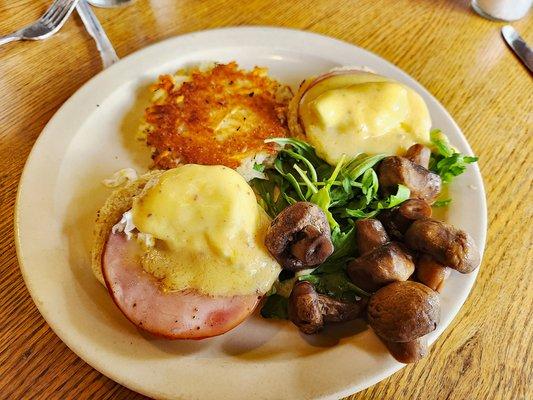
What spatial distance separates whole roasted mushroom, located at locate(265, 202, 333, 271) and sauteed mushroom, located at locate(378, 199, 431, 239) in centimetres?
27

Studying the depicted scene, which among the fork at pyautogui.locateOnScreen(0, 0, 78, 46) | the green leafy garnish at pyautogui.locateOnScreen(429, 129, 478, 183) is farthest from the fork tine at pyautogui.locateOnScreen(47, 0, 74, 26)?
the green leafy garnish at pyautogui.locateOnScreen(429, 129, 478, 183)

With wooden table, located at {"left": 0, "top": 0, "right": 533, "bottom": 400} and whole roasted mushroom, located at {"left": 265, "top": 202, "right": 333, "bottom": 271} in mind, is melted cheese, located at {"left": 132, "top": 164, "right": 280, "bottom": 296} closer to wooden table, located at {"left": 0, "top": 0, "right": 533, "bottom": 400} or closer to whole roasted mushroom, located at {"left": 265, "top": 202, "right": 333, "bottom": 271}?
whole roasted mushroom, located at {"left": 265, "top": 202, "right": 333, "bottom": 271}

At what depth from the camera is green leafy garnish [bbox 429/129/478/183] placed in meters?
1.71

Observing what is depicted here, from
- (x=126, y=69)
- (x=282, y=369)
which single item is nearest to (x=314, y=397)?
(x=282, y=369)

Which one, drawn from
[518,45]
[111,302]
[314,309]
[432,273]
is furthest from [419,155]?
[518,45]

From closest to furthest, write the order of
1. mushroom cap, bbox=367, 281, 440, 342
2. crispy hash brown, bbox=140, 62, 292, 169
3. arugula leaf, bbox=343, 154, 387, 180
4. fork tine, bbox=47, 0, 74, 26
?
mushroom cap, bbox=367, 281, 440, 342 → arugula leaf, bbox=343, 154, 387, 180 → crispy hash brown, bbox=140, 62, 292, 169 → fork tine, bbox=47, 0, 74, 26

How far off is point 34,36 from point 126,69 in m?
0.61

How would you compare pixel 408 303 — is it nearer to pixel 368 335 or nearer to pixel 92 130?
pixel 368 335

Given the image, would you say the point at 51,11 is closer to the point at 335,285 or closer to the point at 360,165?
the point at 360,165

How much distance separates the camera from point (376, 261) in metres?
1.35

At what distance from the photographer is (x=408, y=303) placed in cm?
122

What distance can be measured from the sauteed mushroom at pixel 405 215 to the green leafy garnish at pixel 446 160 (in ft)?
0.89

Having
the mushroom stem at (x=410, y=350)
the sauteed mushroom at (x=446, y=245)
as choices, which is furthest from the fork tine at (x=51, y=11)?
the mushroom stem at (x=410, y=350)

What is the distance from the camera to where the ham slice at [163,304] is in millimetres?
1308
